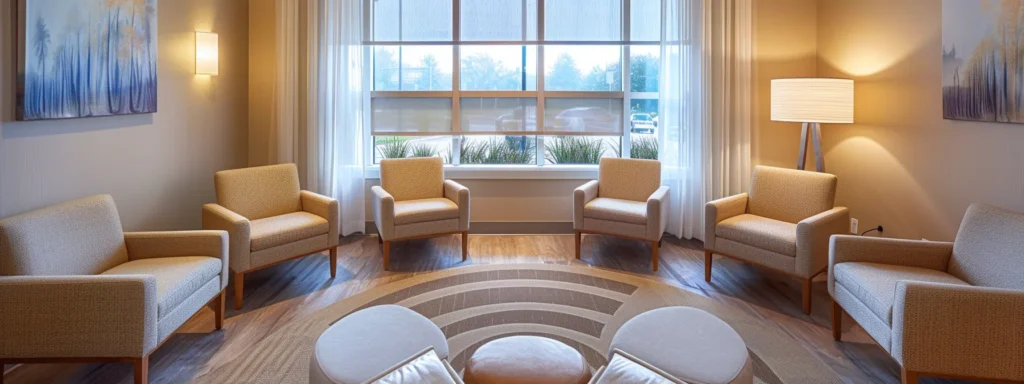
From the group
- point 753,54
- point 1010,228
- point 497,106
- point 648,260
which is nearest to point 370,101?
point 497,106

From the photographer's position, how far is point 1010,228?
9.25ft

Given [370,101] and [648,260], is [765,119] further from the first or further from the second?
[370,101]

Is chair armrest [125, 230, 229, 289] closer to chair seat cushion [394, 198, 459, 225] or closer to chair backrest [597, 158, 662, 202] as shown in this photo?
chair seat cushion [394, 198, 459, 225]

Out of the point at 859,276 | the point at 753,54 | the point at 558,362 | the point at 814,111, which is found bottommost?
the point at 558,362

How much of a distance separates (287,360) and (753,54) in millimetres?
4470

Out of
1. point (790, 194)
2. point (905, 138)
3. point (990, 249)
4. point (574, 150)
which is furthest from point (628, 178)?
point (990, 249)

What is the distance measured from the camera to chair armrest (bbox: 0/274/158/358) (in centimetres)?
240

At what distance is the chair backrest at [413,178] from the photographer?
516cm

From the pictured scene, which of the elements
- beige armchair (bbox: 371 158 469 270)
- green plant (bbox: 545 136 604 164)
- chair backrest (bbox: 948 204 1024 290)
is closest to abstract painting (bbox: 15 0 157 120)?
beige armchair (bbox: 371 158 469 270)

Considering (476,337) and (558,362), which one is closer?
(558,362)

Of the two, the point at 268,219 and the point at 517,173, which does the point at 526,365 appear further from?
the point at 517,173

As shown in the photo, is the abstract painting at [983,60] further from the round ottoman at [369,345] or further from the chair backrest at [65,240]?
the chair backrest at [65,240]

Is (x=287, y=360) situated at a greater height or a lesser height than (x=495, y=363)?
lesser

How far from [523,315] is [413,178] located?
2018 mm
